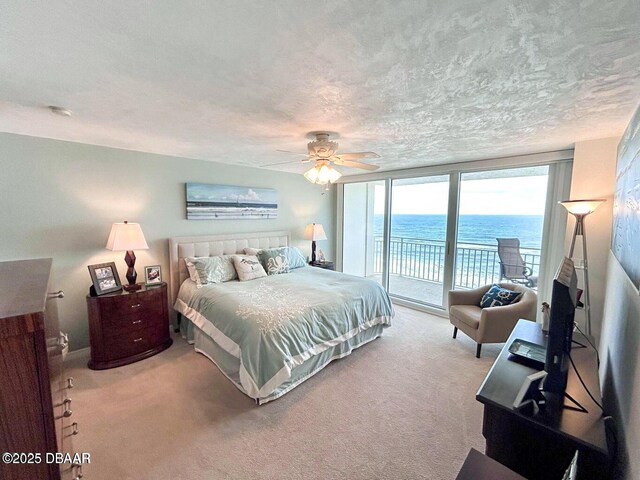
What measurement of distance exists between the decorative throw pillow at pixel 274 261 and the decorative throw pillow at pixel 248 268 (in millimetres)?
157

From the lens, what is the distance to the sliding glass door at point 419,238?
436cm

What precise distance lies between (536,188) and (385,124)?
8.23 feet

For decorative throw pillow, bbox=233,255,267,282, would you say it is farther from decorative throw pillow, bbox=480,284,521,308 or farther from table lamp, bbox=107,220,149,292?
decorative throw pillow, bbox=480,284,521,308

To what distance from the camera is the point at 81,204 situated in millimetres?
2881

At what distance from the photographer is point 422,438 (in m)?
1.94

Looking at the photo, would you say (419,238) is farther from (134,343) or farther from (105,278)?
(105,278)

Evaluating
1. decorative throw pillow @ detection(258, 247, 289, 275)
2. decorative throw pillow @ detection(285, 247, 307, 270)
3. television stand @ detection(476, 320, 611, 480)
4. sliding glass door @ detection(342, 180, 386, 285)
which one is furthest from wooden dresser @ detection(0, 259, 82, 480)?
sliding glass door @ detection(342, 180, 386, 285)

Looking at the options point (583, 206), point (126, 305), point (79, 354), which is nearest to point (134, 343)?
point (126, 305)

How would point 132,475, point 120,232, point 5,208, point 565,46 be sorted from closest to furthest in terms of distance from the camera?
point 565,46 → point 132,475 → point 5,208 → point 120,232

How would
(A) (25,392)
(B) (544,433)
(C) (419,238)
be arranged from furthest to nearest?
(C) (419,238) < (B) (544,433) < (A) (25,392)

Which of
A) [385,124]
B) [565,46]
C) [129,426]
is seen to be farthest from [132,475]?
[565,46]

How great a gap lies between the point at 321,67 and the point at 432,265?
5.07 metres

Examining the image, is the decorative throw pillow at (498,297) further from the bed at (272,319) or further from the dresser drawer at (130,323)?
the dresser drawer at (130,323)

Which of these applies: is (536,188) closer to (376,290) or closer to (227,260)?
(376,290)
